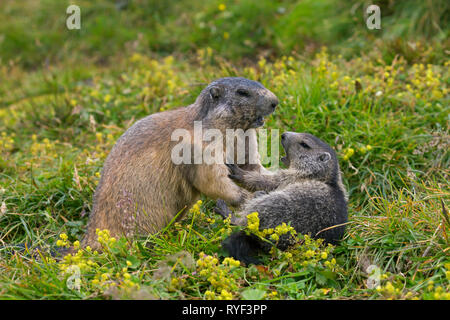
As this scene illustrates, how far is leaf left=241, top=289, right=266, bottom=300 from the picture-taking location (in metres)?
4.01

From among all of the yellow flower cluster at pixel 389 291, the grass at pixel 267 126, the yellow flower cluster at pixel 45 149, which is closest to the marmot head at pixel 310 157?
the grass at pixel 267 126

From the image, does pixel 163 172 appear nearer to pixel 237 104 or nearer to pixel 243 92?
pixel 237 104

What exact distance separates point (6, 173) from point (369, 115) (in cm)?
524

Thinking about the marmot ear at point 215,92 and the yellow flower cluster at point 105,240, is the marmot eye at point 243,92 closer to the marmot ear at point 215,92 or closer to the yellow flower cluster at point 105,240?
the marmot ear at point 215,92

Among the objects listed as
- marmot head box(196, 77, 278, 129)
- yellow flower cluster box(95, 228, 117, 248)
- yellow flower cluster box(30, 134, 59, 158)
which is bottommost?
yellow flower cluster box(95, 228, 117, 248)

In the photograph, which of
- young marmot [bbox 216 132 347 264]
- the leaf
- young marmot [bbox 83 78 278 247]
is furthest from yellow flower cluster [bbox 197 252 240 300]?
young marmot [bbox 83 78 278 247]

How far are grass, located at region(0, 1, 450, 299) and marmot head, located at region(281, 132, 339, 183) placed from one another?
0.62m

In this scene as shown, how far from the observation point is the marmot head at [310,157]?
5.45m

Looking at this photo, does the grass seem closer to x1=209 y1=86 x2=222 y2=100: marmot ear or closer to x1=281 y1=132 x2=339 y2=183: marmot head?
x1=281 y1=132 x2=339 y2=183: marmot head

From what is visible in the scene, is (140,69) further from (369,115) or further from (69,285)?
(69,285)

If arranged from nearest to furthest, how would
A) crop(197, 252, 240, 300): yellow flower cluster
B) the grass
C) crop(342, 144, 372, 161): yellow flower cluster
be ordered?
crop(197, 252, 240, 300): yellow flower cluster
the grass
crop(342, 144, 372, 161): yellow flower cluster

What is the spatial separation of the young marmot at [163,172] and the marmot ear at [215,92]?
11 millimetres

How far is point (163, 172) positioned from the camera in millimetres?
5133
